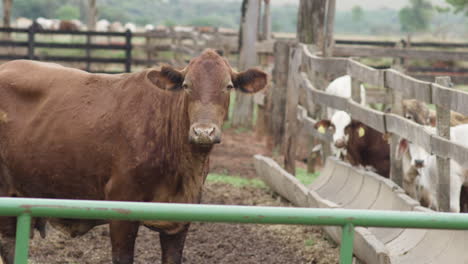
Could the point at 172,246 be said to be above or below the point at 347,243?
below

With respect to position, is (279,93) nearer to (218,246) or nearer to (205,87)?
(218,246)

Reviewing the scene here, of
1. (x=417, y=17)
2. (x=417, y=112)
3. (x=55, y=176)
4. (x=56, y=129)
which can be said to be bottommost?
(x=417, y=17)

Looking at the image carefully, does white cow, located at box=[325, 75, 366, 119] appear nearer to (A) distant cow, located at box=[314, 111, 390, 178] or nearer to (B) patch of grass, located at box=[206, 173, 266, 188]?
(B) patch of grass, located at box=[206, 173, 266, 188]

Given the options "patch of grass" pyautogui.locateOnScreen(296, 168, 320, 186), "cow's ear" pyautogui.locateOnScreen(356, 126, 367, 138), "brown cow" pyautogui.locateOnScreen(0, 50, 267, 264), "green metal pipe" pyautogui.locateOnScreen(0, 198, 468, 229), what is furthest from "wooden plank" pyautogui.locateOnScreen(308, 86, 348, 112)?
"green metal pipe" pyautogui.locateOnScreen(0, 198, 468, 229)

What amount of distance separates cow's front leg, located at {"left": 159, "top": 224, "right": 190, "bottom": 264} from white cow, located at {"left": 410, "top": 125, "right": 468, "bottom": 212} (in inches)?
104

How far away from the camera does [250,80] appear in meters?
6.29

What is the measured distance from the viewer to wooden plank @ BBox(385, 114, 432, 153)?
7.29 meters

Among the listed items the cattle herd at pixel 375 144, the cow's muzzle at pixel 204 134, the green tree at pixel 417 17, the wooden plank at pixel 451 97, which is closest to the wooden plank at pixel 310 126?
the cattle herd at pixel 375 144

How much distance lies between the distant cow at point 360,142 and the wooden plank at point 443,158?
330 centimetres

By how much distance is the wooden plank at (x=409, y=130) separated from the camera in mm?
7286

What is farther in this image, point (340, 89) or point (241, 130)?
point (241, 130)

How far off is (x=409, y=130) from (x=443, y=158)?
0.88 meters

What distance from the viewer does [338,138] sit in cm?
1053

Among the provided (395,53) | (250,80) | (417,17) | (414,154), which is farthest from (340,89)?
(417,17)
